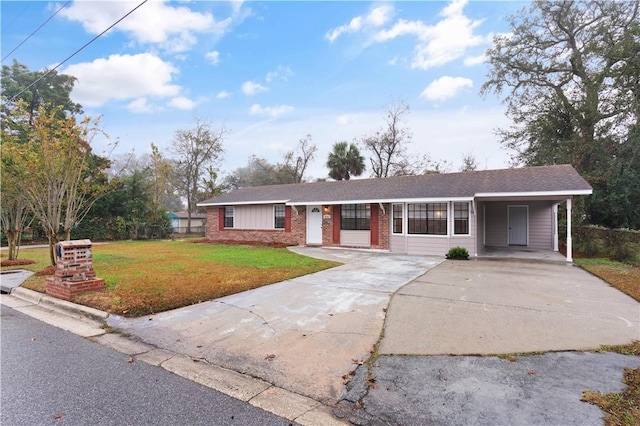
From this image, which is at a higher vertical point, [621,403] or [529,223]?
[529,223]

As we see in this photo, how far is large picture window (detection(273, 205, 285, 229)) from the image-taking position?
60.2 ft

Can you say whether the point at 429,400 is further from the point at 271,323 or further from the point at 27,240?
the point at 27,240

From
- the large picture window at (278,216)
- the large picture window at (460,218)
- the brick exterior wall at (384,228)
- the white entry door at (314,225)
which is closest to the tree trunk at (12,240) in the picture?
the large picture window at (278,216)

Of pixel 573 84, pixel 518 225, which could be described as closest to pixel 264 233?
pixel 518 225

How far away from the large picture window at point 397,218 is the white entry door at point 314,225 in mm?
4195

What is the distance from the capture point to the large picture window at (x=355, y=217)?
1530 centimetres

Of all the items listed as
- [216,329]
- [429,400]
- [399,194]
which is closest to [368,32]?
[399,194]

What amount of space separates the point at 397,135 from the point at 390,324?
30.0m

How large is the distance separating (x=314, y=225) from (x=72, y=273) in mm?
11866

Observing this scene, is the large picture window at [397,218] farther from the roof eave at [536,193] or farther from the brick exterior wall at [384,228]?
the roof eave at [536,193]

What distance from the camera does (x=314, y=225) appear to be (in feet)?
56.4

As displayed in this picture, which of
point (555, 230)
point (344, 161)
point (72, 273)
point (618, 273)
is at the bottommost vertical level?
point (618, 273)

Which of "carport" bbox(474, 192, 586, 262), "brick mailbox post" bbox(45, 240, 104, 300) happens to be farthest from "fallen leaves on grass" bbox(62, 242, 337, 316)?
"carport" bbox(474, 192, 586, 262)

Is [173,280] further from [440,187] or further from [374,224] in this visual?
[440,187]
